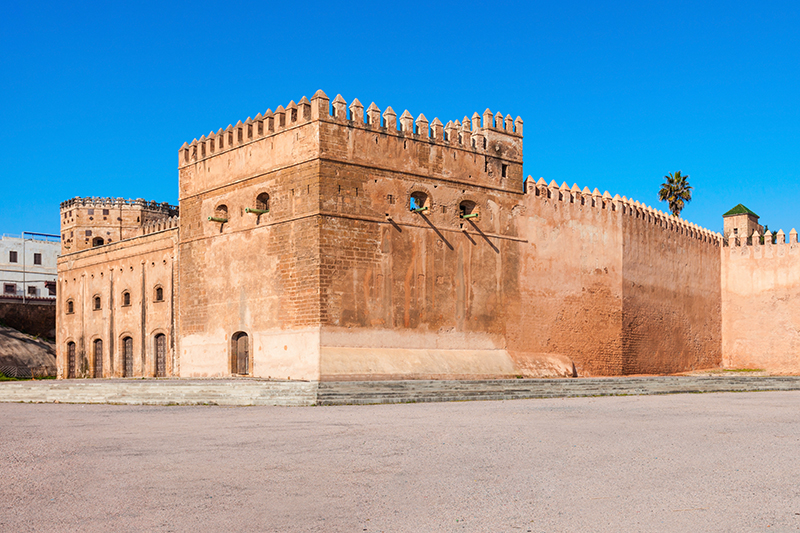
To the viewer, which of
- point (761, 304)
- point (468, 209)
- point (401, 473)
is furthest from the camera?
point (761, 304)

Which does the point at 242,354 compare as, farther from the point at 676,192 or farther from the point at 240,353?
the point at 676,192

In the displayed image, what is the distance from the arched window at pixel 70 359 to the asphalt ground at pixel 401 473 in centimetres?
1832

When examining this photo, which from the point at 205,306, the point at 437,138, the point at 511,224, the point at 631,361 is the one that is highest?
the point at 437,138

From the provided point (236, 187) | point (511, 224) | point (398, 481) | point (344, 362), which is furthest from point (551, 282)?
point (398, 481)

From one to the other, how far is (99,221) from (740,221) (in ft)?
87.1

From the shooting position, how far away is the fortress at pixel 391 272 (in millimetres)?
19672

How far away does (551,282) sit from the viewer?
2411 cm

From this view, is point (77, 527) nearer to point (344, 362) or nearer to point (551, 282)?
point (344, 362)

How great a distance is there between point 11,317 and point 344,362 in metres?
29.3

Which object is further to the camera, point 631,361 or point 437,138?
point 631,361

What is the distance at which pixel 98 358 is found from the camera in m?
28.2

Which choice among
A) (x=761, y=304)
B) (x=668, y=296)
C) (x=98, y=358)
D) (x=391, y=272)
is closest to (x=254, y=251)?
(x=391, y=272)

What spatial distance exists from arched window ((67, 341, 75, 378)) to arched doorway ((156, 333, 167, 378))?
542 cm

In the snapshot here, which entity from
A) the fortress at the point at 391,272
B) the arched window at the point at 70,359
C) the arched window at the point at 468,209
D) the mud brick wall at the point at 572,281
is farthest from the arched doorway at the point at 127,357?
the mud brick wall at the point at 572,281
